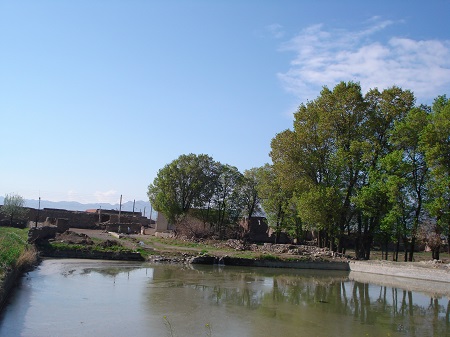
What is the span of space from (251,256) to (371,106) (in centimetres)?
1692

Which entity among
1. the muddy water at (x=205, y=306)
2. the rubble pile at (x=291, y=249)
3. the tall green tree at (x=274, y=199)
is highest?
the tall green tree at (x=274, y=199)

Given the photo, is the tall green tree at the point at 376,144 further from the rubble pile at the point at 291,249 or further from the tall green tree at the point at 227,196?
the tall green tree at the point at 227,196

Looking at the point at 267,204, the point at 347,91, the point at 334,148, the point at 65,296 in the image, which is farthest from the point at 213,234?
the point at 65,296

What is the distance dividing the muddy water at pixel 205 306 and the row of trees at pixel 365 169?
8.31 m

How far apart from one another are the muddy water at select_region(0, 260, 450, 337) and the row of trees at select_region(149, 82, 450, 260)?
327 inches

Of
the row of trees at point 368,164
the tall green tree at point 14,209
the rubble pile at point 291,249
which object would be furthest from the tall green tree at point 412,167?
the tall green tree at point 14,209

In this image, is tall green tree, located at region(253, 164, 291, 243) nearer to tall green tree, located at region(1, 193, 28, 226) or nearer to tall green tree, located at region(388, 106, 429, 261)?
tall green tree, located at region(388, 106, 429, 261)

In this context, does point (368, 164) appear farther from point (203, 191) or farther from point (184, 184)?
point (184, 184)

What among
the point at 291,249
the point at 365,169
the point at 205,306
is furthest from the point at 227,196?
the point at 205,306

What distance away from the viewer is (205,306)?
18.2m

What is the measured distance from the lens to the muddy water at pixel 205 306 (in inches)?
561

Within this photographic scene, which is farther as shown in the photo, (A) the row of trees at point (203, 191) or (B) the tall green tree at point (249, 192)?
(B) the tall green tree at point (249, 192)

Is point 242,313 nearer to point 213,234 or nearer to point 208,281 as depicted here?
point 208,281

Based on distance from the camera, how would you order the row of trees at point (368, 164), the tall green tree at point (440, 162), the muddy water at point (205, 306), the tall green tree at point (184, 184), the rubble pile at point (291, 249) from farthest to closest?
the tall green tree at point (184, 184) → the rubble pile at point (291, 249) → the row of trees at point (368, 164) → the tall green tree at point (440, 162) → the muddy water at point (205, 306)
